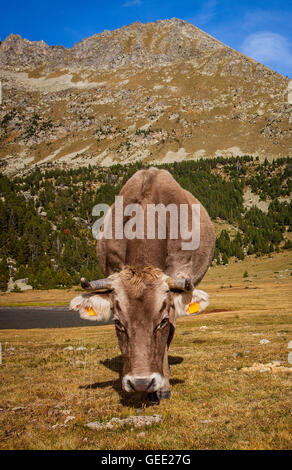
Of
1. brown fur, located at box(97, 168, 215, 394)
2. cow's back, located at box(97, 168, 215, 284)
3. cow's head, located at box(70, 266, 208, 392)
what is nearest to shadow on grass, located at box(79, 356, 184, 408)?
brown fur, located at box(97, 168, 215, 394)

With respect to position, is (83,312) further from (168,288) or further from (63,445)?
(63,445)

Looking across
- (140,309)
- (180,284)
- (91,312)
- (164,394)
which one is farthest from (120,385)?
(180,284)

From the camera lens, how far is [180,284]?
6.58 meters

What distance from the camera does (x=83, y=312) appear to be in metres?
7.05

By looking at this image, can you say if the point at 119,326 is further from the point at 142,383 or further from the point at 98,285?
the point at 142,383

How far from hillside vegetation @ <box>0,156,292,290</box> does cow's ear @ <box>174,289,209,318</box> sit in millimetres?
100298

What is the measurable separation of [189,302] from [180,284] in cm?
61

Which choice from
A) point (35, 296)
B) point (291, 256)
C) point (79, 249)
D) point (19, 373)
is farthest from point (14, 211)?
point (19, 373)

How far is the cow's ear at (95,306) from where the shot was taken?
22.6ft

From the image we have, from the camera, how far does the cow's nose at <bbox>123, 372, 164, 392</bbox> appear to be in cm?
577

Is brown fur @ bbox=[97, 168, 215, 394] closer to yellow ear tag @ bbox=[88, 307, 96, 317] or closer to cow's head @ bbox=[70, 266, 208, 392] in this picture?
cow's head @ bbox=[70, 266, 208, 392]

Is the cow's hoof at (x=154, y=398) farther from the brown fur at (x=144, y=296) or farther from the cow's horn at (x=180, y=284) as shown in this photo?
the cow's horn at (x=180, y=284)

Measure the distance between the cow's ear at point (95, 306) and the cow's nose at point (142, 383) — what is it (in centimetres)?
135

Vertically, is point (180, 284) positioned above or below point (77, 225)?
below
